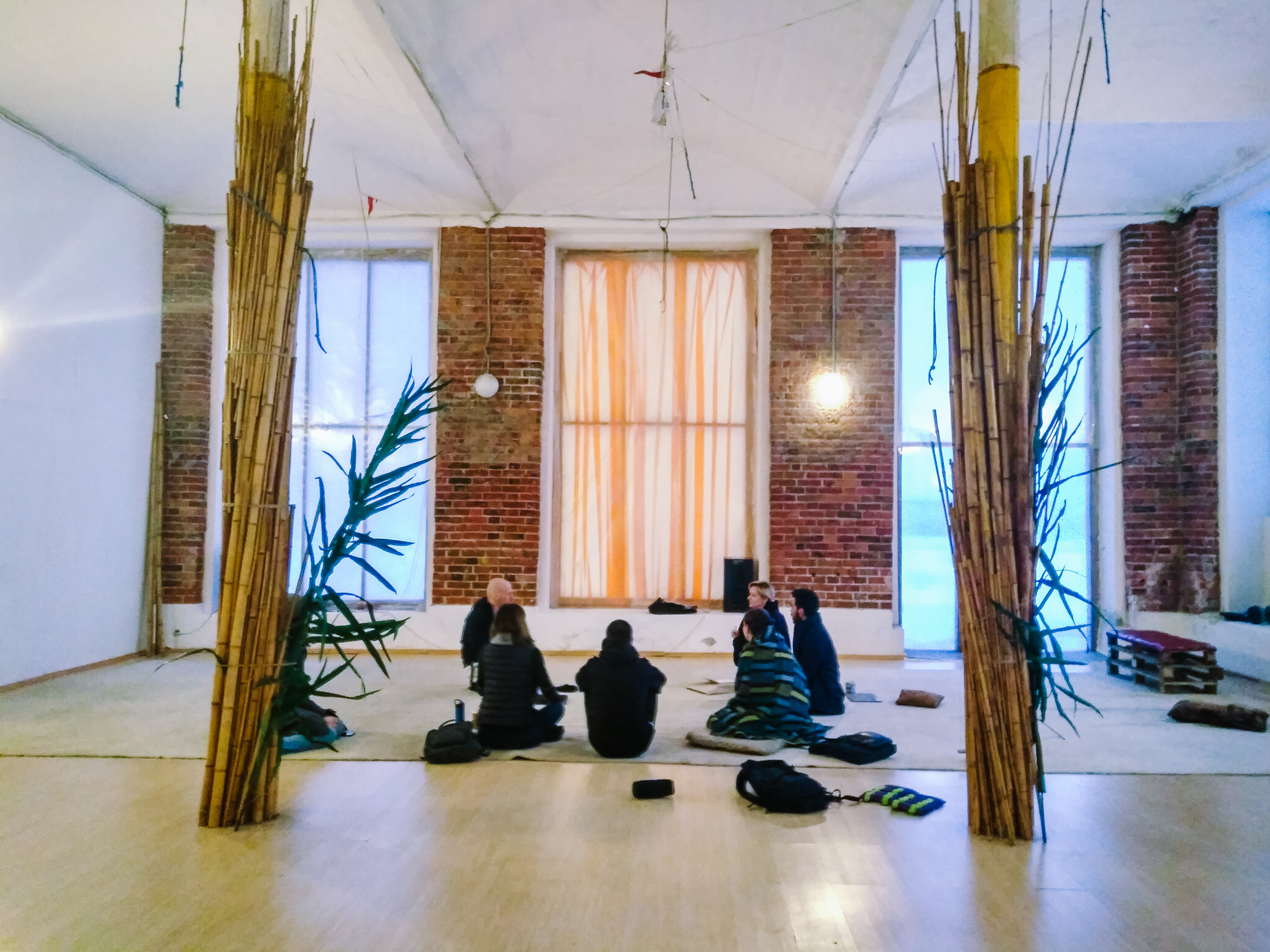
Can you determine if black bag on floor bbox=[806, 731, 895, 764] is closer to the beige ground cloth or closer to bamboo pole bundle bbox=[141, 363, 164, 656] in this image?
the beige ground cloth

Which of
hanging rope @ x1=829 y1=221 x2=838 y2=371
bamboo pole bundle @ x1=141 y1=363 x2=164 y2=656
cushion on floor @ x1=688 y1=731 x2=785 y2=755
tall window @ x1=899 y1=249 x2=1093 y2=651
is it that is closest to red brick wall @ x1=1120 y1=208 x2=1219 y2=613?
tall window @ x1=899 y1=249 x2=1093 y2=651

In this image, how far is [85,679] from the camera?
20.8 ft

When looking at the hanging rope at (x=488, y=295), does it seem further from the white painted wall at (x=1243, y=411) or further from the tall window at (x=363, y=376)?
the white painted wall at (x=1243, y=411)

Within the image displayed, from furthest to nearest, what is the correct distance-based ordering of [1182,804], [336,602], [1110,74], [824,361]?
[824,361] → [1110,74] → [1182,804] → [336,602]

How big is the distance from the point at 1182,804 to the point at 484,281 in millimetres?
6326

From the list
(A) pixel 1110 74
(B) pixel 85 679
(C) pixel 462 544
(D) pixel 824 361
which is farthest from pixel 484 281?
(A) pixel 1110 74

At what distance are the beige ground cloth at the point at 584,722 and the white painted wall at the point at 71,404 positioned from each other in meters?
0.46

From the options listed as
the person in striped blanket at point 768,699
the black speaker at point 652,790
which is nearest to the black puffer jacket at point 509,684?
the black speaker at point 652,790

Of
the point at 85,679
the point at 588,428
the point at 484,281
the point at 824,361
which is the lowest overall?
the point at 85,679

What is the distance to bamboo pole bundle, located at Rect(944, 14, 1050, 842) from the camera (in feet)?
10.7

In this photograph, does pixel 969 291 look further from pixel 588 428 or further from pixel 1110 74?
pixel 588 428

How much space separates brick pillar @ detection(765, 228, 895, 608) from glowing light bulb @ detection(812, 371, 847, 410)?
6cm

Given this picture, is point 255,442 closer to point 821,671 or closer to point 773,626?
point 773,626

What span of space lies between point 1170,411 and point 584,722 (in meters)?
5.74
